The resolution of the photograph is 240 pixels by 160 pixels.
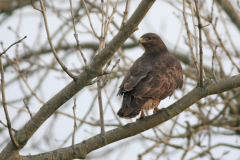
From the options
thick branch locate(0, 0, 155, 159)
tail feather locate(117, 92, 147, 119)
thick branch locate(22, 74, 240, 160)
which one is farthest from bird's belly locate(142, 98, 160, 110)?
thick branch locate(0, 0, 155, 159)

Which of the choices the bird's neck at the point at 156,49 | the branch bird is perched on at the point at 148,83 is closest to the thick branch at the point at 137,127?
the branch bird is perched on at the point at 148,83

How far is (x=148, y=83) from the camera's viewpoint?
470 cm

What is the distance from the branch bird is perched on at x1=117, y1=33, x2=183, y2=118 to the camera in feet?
14.3

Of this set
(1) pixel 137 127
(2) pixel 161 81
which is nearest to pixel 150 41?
(2) pixel 161 81

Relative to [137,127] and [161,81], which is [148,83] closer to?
[161,81]

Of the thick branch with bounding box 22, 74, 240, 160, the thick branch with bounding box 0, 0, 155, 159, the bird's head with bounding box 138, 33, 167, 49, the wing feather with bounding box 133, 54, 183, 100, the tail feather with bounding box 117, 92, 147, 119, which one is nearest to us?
the thick branch with bounding box 0, 0, 155, 159

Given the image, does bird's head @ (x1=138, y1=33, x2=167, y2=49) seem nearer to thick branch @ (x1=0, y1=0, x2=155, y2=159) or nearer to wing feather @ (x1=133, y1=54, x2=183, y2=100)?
wing feather @ (x1=133, y1=54, x2=183, y2=100)

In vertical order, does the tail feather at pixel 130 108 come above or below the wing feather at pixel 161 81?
below

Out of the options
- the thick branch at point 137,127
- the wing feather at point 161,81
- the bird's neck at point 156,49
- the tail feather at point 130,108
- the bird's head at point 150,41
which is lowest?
the thick branch at point 137,127

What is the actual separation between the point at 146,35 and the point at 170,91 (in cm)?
189

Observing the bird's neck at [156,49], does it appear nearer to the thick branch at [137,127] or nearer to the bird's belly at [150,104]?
the bird's belly at [150,104]

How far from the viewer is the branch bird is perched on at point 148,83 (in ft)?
14.3

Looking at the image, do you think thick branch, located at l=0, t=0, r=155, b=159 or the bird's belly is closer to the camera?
thick branch, located at l=0, t=0, r=155, b=159

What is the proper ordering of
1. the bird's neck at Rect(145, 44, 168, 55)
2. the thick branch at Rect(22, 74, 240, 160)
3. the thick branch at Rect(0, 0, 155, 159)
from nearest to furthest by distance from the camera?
the thick branch at Rect(0, 0, 155, 159)
the thick branch at Rect(22, 74, 240, 160)
the bird's neck at Rect(145, 44, 168, 55)
